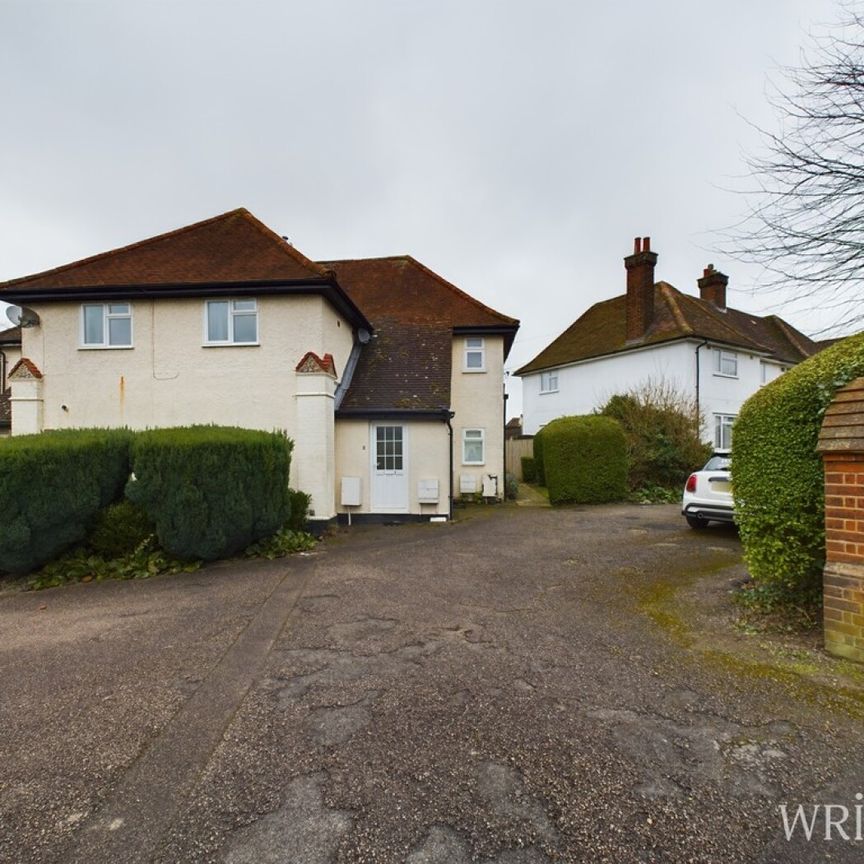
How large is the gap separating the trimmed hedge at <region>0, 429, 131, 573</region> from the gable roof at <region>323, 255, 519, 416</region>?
4.78 metres

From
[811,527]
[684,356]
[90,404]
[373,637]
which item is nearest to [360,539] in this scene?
[373,637]

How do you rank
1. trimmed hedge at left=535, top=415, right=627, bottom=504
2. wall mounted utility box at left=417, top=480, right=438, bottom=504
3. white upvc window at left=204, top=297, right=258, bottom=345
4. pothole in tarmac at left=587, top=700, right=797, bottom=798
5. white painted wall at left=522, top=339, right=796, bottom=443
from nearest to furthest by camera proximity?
pothole in tarmac at left=587, top=700, right=797, bottom=798 < white upvc window at left=204, top=297, right=258, bottom=345 < wall mounted utility box at left=417, top=480, right=438, bottom=504 < trimmed hedge at left=535, top=415, right=627, bottom=504 < white painted wall at left=522, top=339, right=796, bottom=443

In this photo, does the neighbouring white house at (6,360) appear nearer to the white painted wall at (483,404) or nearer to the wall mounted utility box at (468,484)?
the white painted wall at (483,404)

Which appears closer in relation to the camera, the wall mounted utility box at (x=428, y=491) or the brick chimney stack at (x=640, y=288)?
the wall mounted utility box at (x=428, y=491)

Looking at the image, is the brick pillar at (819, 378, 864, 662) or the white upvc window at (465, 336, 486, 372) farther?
the white upvc window at (465, 336, 486, 372)

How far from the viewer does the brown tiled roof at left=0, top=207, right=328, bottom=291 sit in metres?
10.1

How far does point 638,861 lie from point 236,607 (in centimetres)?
454

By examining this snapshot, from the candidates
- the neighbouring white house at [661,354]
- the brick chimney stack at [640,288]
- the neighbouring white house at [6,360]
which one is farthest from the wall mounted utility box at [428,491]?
the brick chimney stack at [640,288]

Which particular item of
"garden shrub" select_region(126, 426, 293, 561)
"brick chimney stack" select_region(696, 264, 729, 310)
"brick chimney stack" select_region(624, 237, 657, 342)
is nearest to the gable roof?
"garden shrub" select_region(126, 426, 293, 561)

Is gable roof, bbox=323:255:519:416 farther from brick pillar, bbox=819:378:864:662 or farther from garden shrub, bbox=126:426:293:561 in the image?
brick pillar, bbox=819:378:864:662

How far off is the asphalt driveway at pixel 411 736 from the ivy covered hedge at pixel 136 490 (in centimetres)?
179

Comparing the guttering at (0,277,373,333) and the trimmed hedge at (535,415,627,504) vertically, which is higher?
the guttering at (0,277,373,333)

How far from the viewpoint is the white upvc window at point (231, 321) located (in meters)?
10.2

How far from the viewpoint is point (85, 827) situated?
221 centimetres
